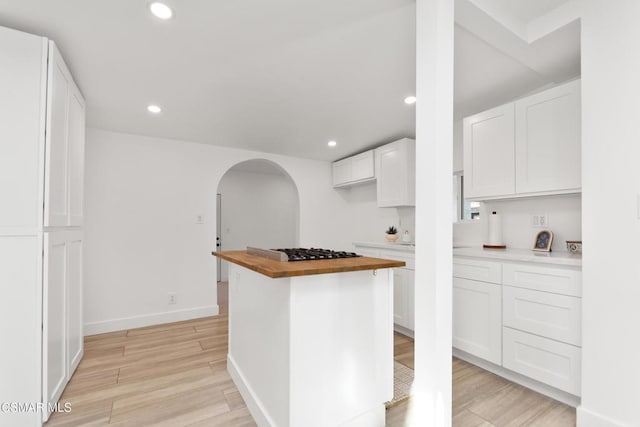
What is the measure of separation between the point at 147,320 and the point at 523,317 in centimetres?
385

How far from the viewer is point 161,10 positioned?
62.1 inches

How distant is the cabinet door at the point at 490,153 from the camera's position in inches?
97.0

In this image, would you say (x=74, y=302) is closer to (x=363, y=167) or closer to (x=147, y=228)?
(x=147, y=228)

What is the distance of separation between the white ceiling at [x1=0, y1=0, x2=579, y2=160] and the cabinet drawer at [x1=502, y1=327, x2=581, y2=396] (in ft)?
6.45

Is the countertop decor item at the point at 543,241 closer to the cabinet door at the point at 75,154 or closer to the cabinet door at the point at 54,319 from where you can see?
the cabinet door at the point at 54,319

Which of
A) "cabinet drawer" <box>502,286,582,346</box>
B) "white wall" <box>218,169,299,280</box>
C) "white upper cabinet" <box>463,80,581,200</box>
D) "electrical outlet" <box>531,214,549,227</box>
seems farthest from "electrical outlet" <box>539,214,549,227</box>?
"white wall" <box>218,169,299,280</box>

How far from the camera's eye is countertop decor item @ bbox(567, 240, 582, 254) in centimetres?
216

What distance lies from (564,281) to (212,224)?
3.69 m

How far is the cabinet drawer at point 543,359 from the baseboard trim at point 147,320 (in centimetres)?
334

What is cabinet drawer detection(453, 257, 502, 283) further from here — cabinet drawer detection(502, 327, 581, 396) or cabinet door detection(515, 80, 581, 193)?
cabinet door detection(515, 80, 581, 193)

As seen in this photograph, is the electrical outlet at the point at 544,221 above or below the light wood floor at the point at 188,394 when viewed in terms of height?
above

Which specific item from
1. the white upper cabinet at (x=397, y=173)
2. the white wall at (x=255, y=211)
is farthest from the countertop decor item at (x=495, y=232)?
the white wall at (x=255, y=211)

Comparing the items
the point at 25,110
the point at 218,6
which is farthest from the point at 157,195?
the point at 218,6
